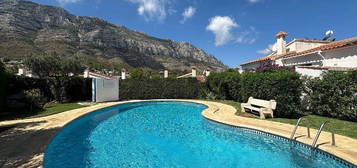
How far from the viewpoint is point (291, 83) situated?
31.2 ft

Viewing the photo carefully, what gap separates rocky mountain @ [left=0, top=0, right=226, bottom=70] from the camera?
50103 millimetres

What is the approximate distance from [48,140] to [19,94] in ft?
29.0

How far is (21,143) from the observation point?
18.9 ft

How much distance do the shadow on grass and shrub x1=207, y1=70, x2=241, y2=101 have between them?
46.9 feet

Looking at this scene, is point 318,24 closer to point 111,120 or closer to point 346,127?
point 346,127

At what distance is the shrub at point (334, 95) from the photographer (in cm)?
836

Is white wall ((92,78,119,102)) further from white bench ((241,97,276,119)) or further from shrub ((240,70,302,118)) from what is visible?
shrub ((240,70,302,118))

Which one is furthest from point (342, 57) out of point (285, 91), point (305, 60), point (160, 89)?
point (160, 89)

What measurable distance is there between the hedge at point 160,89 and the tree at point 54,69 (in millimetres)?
5626

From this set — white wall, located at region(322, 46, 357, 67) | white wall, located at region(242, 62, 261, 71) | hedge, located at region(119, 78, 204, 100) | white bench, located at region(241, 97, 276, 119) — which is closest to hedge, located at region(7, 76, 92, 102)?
hedge, located at region(119, 78, 204, 100)

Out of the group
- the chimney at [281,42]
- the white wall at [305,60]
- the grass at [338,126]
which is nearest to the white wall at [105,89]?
the grass at [338,126]

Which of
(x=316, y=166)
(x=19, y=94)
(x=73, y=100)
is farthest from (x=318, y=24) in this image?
(x=19, y=94)

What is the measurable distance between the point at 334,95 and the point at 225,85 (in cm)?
992

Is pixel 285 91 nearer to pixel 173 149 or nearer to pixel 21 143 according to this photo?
pixel 173 149
